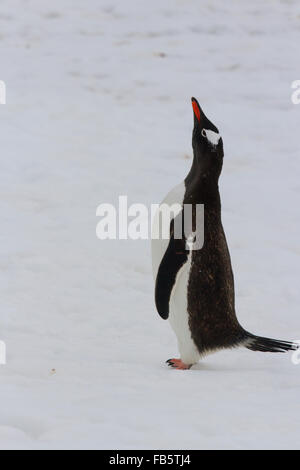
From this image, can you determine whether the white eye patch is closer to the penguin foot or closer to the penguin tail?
the penguin tail

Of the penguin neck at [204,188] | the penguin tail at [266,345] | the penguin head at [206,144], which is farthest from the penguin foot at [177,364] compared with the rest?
the penguin head at [206,144]

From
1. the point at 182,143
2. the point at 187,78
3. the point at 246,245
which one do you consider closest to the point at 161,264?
the point at 246,245

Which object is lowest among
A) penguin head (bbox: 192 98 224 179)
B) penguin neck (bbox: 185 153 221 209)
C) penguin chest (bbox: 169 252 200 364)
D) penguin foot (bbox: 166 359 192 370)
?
penguin foot (bbox: 166 359 192 370)

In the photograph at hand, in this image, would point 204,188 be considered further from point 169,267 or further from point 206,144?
point 169,267

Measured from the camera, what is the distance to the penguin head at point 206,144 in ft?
10.2

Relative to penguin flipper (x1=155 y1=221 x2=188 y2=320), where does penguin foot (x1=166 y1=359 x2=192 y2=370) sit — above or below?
below

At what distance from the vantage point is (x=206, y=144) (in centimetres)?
313

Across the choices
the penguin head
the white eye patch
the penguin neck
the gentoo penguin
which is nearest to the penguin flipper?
the gentoo penguin

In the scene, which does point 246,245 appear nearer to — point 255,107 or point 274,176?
point 274,176

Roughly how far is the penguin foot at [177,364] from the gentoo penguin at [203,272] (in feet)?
0.35

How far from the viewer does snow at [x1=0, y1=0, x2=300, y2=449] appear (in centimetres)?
265

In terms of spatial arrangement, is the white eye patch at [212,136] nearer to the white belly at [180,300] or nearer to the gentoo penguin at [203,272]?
the gentoo penguin at [203,272]

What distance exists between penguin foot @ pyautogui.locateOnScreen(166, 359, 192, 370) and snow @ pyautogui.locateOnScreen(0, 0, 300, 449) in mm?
50
